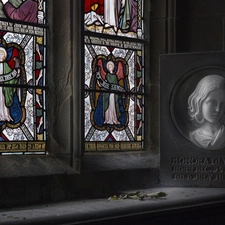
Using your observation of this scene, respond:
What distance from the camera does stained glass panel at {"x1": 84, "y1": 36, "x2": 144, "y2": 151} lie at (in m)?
7.84

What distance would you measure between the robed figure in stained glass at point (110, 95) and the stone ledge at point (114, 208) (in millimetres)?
887

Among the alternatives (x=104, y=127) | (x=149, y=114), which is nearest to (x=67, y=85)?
(x=104, y=127)

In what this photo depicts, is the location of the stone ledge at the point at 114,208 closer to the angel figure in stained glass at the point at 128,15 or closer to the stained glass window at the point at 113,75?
the stained glass window at the point at 113,75

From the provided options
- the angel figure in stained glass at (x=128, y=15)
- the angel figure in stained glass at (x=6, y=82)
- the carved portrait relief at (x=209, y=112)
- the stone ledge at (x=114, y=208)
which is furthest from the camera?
the angel figure in stained glass at (x=128, y=15)

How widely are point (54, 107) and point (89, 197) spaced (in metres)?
0.77

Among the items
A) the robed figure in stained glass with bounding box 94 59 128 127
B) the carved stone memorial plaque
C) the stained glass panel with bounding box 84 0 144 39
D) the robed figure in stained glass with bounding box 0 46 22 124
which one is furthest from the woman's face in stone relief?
the robed figure in stained glass with bounding box 0 46 22 124

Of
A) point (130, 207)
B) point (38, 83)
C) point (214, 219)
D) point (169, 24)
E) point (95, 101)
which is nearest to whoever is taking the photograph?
point (130, 207)

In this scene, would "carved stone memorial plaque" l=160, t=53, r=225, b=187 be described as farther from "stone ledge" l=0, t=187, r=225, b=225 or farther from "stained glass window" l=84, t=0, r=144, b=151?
"stained glass window" l=84, t=0, r=144, b=151

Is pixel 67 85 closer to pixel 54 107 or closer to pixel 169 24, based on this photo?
pixel 54 107

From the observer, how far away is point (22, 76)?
7.23m

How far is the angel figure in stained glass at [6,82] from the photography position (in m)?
7.04

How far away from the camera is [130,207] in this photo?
6.06 meters

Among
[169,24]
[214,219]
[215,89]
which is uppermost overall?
[169,24]

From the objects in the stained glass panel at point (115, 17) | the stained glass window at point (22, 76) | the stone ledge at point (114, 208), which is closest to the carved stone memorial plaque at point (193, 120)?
the stone ledge at point (114, 208)
